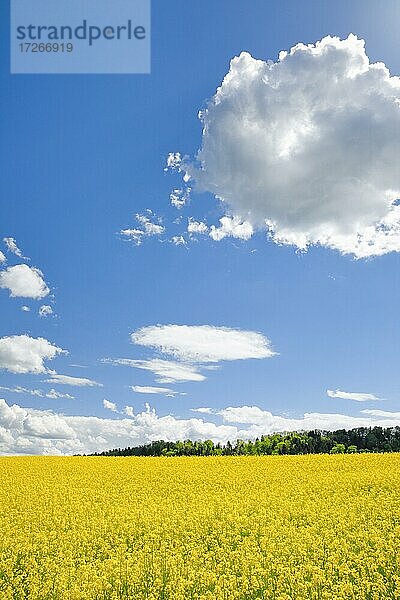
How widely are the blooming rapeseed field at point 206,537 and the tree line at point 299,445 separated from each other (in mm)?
26231

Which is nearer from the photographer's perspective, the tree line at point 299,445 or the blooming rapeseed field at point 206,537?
the blooming rapeseed field at point 206,537

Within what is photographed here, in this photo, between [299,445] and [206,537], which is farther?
[299,445]

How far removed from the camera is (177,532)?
15.1 meters

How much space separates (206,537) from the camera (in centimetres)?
1487

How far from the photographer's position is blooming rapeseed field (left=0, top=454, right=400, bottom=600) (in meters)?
11.4

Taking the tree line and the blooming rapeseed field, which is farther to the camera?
the tree line

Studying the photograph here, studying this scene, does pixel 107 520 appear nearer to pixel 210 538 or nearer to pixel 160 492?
pixel 210 538

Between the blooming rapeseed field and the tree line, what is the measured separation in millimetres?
26231

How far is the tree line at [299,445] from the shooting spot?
2003 inches

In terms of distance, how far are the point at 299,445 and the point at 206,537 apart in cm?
3902

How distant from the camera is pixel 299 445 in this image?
52.0m

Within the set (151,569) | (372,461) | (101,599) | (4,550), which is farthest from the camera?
(372,461)

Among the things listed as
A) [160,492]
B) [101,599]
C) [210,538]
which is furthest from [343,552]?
[160,492]

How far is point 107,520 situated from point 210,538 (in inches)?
149
